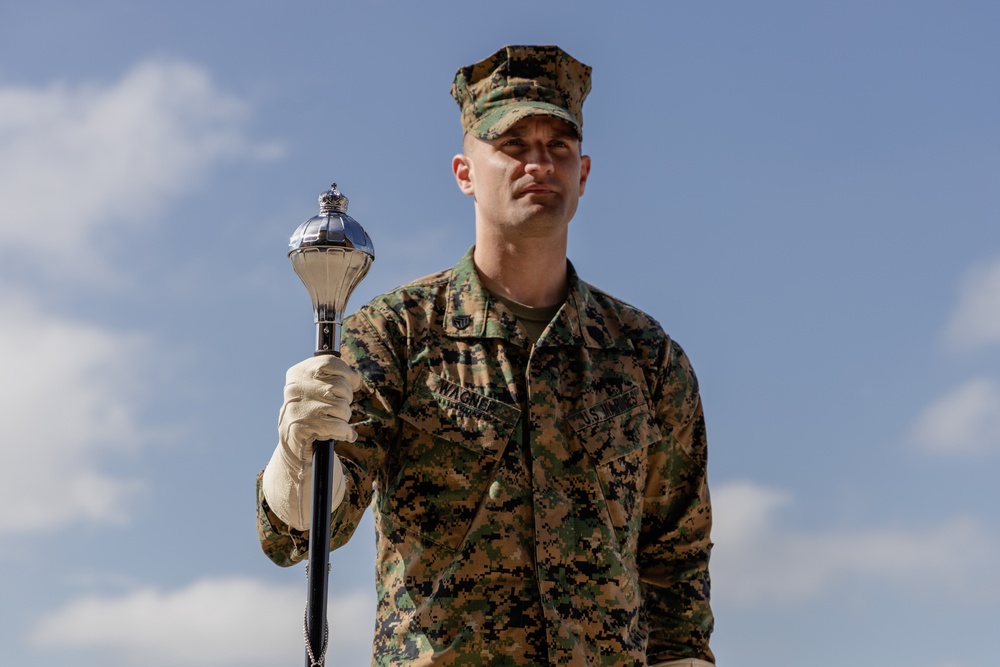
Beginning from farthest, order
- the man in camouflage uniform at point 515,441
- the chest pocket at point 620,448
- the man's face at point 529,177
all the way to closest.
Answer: the man's face at point 529,177, the chest pocket at point 620,448, the man in camouflage uniform at point 515,441

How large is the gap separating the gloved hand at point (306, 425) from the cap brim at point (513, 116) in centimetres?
137

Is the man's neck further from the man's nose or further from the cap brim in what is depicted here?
the cap brim

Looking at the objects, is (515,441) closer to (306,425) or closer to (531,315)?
(531,315)

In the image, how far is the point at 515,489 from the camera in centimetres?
613

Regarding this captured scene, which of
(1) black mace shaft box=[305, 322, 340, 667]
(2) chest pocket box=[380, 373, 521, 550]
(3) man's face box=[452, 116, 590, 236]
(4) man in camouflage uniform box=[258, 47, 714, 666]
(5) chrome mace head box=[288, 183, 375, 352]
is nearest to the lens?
(1) black mace shaft box=[305, 322, 340, 667]

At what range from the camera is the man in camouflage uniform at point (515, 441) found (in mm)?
5938

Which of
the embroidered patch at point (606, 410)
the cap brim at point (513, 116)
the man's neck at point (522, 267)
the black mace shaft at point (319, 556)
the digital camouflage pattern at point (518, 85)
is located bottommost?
the black mace shaft at point (319, 556)

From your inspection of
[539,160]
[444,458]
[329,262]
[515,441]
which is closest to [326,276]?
[329,262]

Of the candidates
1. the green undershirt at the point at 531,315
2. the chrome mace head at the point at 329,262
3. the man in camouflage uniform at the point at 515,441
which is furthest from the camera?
the green undershirt at the point at 531,315

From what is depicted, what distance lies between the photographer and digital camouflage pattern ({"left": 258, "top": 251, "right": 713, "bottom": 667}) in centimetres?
597

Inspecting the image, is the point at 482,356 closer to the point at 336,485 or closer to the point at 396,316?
the point at 396,316

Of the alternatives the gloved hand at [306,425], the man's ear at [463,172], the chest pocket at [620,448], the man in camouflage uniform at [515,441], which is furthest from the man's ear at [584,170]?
the gloved hand at [306,425]

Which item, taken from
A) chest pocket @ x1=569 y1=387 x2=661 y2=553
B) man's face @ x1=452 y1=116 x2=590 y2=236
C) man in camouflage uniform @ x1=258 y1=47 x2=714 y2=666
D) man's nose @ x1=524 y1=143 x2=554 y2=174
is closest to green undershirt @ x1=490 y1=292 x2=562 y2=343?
man in camouflage uniform @ x1=258 y1=47 x2=714 y2=666

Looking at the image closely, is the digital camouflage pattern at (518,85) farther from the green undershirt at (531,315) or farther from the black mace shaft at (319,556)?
the black mace shaft at (319,556)
